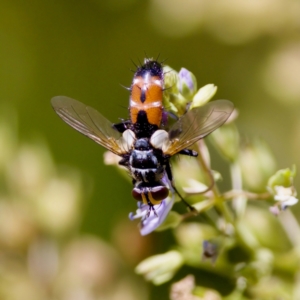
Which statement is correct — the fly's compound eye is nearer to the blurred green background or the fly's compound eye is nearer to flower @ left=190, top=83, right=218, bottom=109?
flower @ left=190, top=83, right=218, bottom=109

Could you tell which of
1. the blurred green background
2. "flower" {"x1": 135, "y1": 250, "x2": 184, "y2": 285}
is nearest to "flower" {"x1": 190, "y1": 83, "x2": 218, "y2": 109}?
"flower" {"x1": 135, "y1": 250, "x2": 184, "y2": 285}

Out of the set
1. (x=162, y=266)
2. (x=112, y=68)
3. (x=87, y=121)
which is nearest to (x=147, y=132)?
(x=87, y=121)

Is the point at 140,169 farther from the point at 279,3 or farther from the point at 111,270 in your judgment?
the point at 279,3

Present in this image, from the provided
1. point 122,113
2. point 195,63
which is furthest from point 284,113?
point 122,113

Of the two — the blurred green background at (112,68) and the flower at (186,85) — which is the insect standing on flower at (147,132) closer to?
the flower at (186,85)

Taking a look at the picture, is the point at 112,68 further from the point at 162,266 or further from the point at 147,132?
the point at 162,266

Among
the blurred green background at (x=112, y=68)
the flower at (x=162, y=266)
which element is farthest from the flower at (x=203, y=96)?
the blurred green background at (x=112, y=68)

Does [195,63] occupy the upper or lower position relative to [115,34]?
lower
